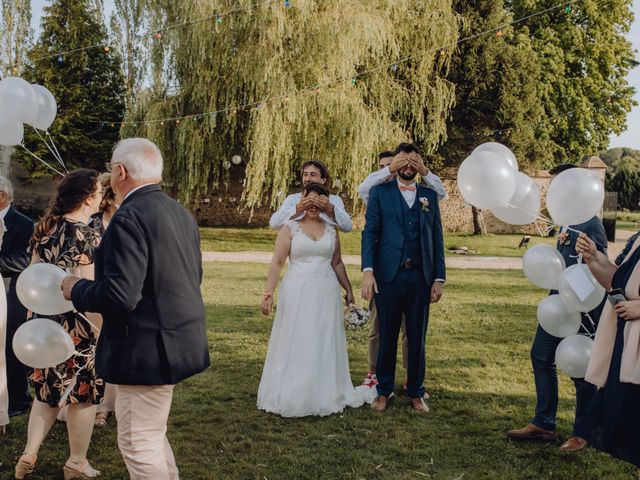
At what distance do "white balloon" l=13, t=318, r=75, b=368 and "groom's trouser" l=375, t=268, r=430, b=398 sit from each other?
8.83ft

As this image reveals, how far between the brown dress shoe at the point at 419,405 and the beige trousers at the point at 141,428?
2775 mm

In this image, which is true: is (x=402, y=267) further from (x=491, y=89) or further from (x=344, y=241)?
(x=491, y=89)

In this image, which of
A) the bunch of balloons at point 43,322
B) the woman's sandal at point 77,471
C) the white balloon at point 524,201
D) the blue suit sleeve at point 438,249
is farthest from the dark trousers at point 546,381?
the bunch of balloons at point 43,322

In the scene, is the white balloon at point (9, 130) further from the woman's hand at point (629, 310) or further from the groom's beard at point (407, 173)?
the woman's hand at point (629, 310)

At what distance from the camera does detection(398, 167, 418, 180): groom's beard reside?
5.32 meters

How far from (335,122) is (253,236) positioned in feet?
21.6

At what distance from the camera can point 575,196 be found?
3.79 meters

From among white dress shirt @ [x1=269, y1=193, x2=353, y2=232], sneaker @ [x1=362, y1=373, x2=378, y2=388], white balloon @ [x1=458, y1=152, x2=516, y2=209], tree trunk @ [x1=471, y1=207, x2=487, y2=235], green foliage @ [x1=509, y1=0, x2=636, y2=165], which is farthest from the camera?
green foliage @ [x1=509, y1=0, x2=636, y2=165]

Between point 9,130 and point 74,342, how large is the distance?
1843 mm

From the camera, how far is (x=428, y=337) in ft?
26.7

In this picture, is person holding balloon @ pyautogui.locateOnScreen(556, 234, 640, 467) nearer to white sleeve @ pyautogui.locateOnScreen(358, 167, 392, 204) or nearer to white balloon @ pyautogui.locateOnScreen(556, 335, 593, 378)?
white balloon @ pyautogui.locateOnScreen(556, 335, 593, 378)

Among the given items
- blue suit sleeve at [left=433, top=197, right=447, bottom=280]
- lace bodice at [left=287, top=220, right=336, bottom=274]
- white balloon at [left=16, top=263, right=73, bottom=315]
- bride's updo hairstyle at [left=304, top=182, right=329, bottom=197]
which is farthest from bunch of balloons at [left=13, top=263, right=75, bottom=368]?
blue suit sleeve at [left=433, top=197, right=447, bottom=280]

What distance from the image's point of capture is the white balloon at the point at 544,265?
Answer: 4.19 metres

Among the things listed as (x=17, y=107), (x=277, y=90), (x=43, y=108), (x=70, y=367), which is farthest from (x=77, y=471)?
(x=277, y=90)
